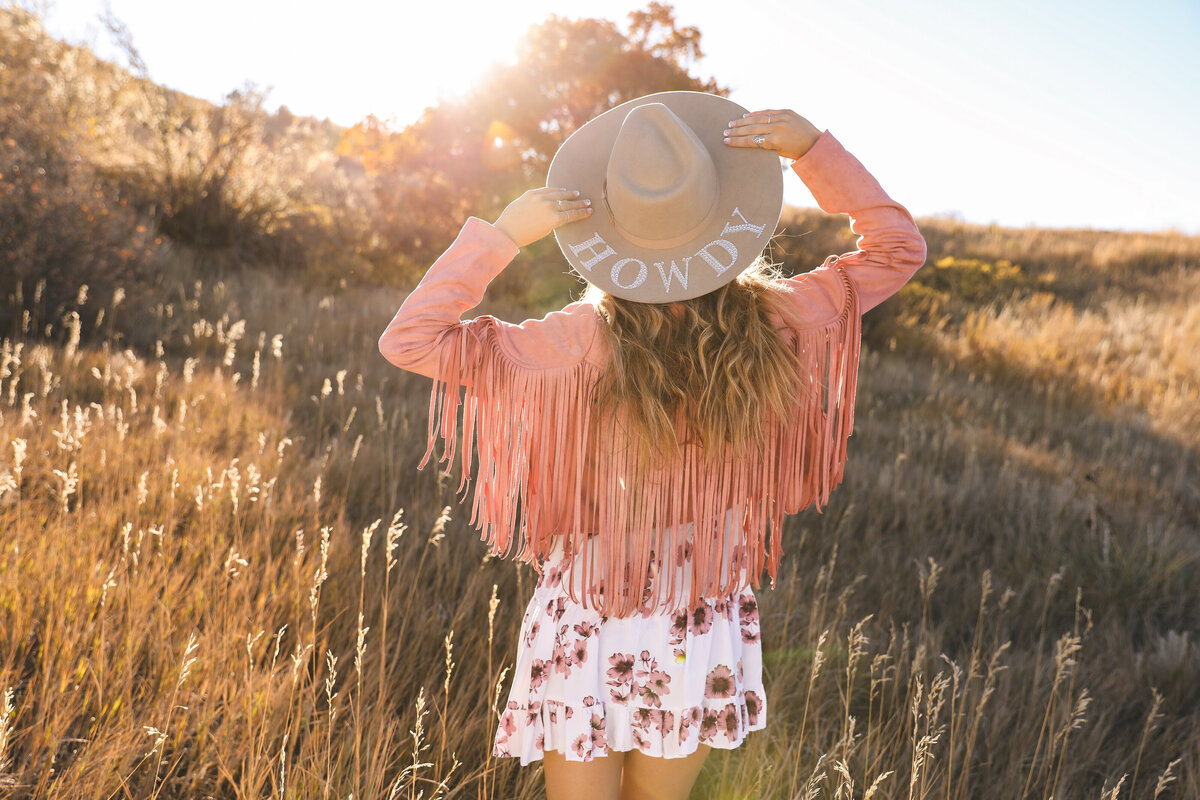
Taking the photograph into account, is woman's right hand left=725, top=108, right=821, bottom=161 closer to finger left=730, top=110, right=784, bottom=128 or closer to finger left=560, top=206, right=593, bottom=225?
finger left=730, top=110, right=784, bottom=128

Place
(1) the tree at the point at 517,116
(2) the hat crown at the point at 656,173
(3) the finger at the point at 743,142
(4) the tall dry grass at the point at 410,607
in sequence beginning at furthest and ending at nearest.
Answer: (1) the tree at the point at 517,116 < (4) the tall dry grass at the point at 410,607 < (3) the finger at the point at 743,142 < (2) the hat crown at the point at 656,173

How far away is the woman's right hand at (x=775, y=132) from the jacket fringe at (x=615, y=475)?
0.30 metres

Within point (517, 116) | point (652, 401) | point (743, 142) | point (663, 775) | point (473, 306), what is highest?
point (517, 116)

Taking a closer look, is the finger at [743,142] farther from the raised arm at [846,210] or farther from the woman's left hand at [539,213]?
the woman's left hand at [539,213]

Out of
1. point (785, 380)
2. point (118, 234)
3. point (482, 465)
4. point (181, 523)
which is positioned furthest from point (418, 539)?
point (118, 234)

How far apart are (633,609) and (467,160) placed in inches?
470

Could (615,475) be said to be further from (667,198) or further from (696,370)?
(667,198)

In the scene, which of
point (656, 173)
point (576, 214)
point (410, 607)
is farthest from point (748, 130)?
point (410, 607)

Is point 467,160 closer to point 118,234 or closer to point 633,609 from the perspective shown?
point 118,234

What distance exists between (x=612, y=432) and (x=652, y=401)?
0.43ft

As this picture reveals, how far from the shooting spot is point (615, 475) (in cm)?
153

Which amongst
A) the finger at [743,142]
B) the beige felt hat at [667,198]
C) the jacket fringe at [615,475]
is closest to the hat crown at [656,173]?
the beige felt hat at [667,198]

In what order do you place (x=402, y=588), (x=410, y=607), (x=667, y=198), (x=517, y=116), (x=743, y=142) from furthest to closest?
(x=517, y=116)
(x=402, y=588)
(x=410, y=607)
(x=743, y=142)
(x=667, y=198)

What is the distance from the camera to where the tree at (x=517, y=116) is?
12148mm
